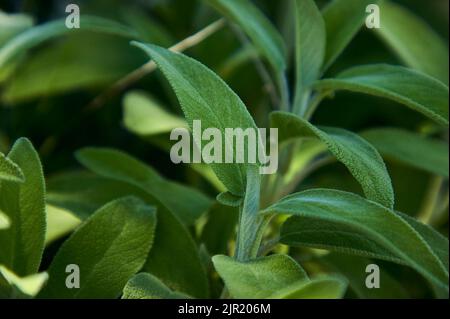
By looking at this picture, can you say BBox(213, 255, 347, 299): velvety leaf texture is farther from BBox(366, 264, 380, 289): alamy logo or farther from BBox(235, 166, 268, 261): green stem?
BBox(366, 264, 380, 289): alamy logo

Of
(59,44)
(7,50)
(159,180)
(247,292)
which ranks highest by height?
(59,44)

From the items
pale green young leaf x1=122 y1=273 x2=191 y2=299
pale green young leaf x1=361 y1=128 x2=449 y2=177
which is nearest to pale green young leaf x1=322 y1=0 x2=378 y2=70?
pale green young leaf x1=361 y1=128 x2=449 y2=177

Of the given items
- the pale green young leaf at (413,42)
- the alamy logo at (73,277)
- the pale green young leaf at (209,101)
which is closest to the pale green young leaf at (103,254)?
the alamy logo at (73,277)

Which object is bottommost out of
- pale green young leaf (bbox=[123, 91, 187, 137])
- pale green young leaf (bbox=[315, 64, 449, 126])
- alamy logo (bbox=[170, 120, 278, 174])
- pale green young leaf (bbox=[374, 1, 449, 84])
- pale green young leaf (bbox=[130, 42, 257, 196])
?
alamy logo (bbox=[170, 120, 278, 174])

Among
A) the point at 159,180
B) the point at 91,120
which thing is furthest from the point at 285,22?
the point at 159,180

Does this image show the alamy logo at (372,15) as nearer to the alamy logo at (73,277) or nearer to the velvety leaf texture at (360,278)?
the velvety leaf texture at (360,278)

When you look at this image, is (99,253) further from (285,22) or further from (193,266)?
(285,22)

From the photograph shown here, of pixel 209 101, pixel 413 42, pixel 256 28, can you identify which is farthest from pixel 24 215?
pixel 413 42
